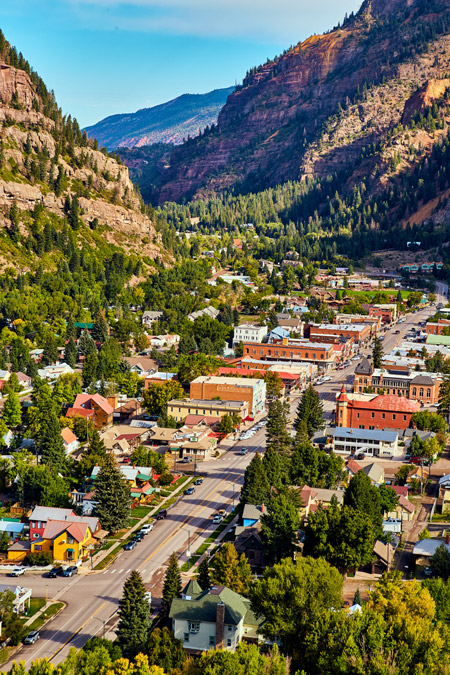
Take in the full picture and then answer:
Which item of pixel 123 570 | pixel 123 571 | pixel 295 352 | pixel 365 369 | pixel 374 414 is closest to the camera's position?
pixel 123 571

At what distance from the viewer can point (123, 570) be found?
78.9 metres

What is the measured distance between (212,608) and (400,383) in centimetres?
8470

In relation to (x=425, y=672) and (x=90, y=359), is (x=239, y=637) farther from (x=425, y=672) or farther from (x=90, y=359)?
(x=90, y=359)

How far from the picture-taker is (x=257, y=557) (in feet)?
263

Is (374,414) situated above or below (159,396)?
below

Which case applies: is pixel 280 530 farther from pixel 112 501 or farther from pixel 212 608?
pixel 112 501

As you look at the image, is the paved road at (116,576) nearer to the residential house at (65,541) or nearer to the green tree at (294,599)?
the residential house at (65,541)

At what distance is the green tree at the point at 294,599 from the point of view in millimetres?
61844

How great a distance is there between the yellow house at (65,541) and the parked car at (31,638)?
49.2 ft

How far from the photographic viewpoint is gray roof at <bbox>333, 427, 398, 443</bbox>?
115062mm

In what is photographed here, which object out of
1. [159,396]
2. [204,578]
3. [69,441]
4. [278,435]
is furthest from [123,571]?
[159,396]

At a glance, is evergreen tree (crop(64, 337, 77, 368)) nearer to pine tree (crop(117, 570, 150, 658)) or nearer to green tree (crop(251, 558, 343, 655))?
pine tree (crop(117, 570, 150, 658))

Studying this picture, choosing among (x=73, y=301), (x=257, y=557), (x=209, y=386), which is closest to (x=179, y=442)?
(x=209, y=386)

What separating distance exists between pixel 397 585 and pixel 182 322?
132317mm
